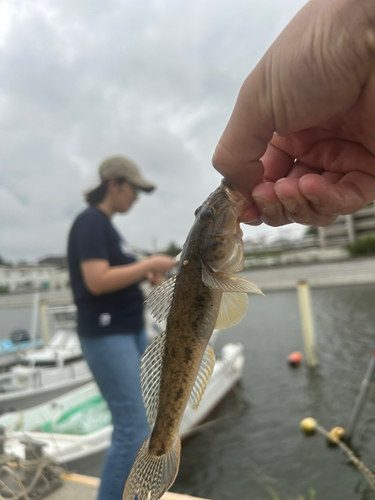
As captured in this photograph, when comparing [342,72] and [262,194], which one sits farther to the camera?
[262,194]

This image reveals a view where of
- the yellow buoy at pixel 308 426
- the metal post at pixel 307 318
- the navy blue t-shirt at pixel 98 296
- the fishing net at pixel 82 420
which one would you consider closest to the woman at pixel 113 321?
the navy blue t-shirt at pixel 98 296

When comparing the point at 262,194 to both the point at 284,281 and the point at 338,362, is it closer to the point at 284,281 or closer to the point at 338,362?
the point at 338,362

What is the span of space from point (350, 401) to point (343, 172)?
954 cm

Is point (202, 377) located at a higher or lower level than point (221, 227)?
lower

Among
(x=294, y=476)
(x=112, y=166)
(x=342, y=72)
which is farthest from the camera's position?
(x=294, y=476)

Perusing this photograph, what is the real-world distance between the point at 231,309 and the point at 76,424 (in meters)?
6.60


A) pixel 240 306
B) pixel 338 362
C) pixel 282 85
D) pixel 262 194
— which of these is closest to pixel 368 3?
pixel 282 85

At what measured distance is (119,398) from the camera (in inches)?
103

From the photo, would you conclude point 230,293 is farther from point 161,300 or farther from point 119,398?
point 119,398

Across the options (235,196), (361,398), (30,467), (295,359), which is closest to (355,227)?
(295,359)

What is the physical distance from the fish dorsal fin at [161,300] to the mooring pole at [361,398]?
4835mm

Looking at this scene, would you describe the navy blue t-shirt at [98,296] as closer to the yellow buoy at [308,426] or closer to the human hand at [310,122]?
the human hand at [310,122]

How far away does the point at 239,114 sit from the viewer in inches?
53.7

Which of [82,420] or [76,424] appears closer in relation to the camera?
[76,424]
